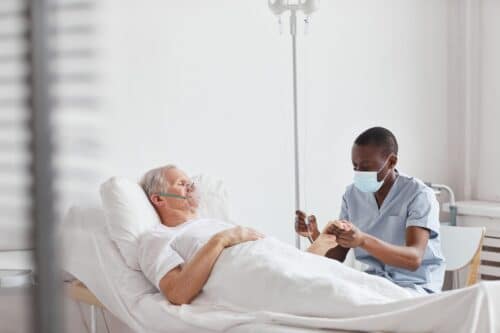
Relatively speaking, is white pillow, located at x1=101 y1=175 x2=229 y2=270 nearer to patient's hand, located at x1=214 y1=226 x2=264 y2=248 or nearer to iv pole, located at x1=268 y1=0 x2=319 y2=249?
patient's hand, located at x1=214 y1=226 x2=264 y2=248

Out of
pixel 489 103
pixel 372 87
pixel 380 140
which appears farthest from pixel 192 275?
pixel 489 103

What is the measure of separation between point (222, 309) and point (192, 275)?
0.13 metres

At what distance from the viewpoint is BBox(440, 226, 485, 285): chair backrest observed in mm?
2877

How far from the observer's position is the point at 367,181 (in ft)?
8.21

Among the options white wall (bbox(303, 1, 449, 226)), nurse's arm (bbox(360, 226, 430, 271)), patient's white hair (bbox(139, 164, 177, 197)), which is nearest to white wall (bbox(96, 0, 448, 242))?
white wall (bbox(303, 1, 449, 226))

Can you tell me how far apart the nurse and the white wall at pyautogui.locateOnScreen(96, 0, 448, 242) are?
0.76 meters

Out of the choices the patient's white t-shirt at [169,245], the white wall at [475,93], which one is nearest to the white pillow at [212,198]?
the patient's white t-shirt at [169,245]

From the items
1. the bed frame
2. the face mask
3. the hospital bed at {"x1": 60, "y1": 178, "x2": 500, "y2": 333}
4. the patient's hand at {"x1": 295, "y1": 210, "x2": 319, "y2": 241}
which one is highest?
the face mask

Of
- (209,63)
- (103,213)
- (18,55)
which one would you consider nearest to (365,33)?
(209,63)

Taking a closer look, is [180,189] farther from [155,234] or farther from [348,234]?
[348,234]

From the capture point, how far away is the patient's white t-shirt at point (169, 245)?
225cm

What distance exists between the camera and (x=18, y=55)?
263 mm

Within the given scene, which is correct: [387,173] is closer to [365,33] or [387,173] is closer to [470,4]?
[365,33]

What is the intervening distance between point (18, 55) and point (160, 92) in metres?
2.76
